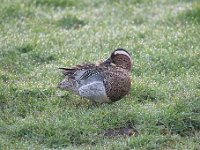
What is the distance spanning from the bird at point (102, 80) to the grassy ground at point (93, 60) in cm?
18

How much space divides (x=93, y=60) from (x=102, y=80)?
183 cm

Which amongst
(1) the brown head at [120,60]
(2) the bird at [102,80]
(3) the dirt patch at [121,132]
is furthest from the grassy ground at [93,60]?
(1) the brown head at [120,60]

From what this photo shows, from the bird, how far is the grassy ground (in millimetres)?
181

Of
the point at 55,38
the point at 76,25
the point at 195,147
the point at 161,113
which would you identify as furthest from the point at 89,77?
the point at 76,25

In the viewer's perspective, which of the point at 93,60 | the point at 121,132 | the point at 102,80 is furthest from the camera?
the point at 93,60

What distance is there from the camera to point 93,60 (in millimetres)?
10789

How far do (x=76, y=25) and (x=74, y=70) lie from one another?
3.74 metres

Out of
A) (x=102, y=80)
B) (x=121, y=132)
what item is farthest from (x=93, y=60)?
(x=121, y=132)

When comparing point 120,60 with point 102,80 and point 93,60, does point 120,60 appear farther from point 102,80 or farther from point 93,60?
point 93,60

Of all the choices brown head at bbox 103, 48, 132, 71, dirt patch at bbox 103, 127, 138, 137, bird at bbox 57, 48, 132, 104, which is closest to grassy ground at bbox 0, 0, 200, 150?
dirt patch at bbox 103, 127, 138, 137

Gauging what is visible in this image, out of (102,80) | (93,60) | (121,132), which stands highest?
(102,80)

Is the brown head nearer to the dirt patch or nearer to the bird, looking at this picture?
the bird

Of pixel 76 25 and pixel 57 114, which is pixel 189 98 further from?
pixel 76 25

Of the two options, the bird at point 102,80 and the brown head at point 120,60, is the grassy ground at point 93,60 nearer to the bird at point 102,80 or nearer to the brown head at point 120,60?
the bird at point 102,80
